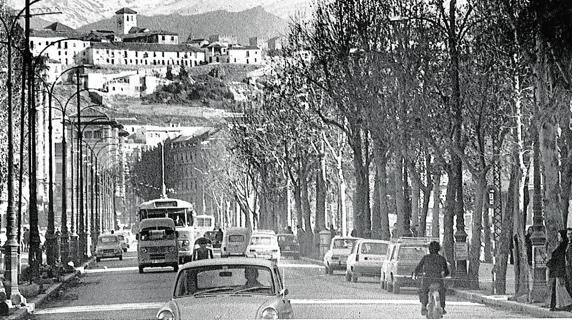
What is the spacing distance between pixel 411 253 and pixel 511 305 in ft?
28.7

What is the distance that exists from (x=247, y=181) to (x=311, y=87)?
54.1 m

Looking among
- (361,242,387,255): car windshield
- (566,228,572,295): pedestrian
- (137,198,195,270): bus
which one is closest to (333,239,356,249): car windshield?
(361,242,387,255): car windshield

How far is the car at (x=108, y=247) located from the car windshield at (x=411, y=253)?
1805 inches

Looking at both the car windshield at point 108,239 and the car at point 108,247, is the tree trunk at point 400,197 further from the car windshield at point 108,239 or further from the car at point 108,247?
the car windshield at point 108,239

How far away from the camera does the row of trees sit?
35.6 meters

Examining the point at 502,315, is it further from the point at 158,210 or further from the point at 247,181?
the point at 247,181

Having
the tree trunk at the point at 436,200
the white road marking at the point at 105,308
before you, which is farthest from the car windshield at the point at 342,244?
the white road marking at the point at 105,308

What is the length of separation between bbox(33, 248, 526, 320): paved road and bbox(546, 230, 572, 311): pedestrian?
1.30 m

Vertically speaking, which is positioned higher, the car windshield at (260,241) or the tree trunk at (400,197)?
the tree trunk at (400,197)

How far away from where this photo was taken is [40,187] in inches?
6806

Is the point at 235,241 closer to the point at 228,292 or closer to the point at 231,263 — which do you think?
the point at 231,263

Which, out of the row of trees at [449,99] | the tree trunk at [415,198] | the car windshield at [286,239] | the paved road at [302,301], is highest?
the row of trees at [449,99]

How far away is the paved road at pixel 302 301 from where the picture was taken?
1287 inches

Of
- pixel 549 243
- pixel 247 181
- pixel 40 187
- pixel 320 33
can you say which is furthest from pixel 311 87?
pixel 40 187
